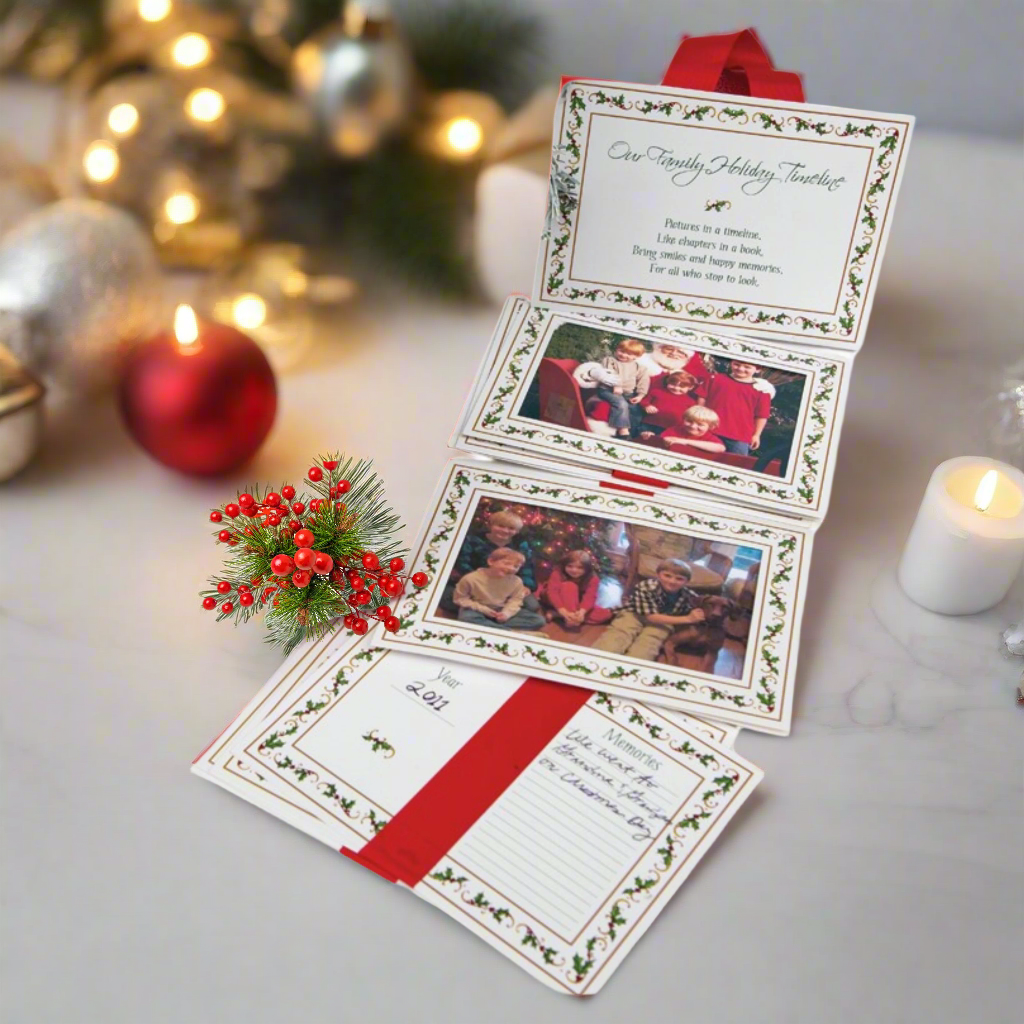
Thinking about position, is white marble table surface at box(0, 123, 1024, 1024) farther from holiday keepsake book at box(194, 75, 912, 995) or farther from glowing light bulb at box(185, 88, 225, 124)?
glowing light bulb at box(185, 88, 225, 124)

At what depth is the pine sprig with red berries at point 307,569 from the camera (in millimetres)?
772

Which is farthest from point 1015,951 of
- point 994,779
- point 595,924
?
point 595,924

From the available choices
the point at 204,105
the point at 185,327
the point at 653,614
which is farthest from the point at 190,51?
the point at 653,614

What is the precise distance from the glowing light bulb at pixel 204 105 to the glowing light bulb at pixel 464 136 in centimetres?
23

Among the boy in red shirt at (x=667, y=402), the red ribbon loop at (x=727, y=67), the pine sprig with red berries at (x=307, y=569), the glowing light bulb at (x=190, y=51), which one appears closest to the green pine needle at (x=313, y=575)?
the pine sprig with red berries at (x=307, y=569)

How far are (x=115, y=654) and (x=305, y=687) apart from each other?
15 centimetres

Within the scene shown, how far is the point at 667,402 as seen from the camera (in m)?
0.89

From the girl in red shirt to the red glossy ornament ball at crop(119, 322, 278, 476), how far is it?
292 mm

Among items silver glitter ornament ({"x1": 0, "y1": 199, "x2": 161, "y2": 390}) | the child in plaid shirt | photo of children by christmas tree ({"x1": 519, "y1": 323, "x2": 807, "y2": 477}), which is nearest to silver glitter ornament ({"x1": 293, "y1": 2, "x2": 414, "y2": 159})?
silver glitter ornament ({"x1": 0, "y1": 199, "x2": 161, "y2": 390})

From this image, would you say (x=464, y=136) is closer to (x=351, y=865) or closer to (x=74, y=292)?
(x=74, y=292)

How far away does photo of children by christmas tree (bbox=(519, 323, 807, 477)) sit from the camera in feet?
2.86

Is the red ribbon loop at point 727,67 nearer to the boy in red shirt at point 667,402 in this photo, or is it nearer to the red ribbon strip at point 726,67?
the red ribbon strip at point 726,67

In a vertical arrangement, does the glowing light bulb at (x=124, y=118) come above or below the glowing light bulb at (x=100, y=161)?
above

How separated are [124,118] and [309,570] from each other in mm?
600
